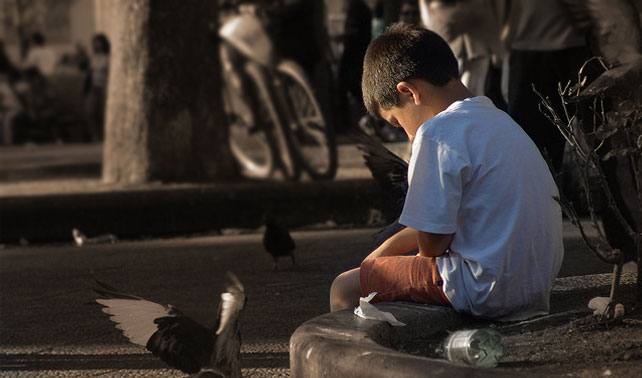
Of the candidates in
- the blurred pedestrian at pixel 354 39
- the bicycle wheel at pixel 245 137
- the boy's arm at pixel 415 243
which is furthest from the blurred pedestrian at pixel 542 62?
the blurred pedestrian at pixel 354 39

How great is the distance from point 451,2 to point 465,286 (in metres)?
5.81

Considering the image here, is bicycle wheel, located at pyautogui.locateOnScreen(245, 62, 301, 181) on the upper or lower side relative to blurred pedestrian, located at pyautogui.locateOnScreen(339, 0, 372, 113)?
lower

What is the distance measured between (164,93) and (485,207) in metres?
7.57

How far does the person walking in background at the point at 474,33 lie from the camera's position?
9.00 metres

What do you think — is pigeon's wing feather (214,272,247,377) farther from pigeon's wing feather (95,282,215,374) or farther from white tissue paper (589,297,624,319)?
white tissue paper (589,297,624,319)

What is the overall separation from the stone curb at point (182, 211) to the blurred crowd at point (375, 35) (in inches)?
55.4

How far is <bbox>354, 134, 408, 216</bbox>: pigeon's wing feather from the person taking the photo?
16.5 feet

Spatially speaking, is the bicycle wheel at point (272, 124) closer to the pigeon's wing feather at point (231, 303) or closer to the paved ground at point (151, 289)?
the paved ground at point (151, 289)

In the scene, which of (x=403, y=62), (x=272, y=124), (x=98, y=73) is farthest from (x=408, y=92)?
(x=98, y=73)

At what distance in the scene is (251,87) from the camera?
440 inches

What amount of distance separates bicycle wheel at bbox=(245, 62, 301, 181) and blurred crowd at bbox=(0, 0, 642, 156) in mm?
355

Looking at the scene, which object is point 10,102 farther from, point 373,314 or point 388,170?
point 373,314

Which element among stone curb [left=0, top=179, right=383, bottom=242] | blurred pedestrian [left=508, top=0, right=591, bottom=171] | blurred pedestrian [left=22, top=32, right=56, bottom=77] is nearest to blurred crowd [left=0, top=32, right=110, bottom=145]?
blurred pedestrian [left=22, top=32, right=56, bottom=77]

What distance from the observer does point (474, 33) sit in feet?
29.9
